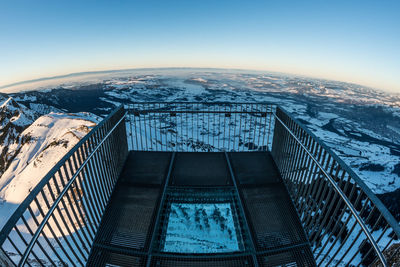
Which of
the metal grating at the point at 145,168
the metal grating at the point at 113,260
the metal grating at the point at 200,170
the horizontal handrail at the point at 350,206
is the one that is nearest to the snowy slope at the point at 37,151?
the metal grating at the point at 145,168

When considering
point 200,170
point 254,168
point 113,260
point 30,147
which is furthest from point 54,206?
point 30,147

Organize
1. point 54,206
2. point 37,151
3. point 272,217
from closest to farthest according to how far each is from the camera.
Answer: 1. point 54,206
2. point 272,217
3. point 37,151

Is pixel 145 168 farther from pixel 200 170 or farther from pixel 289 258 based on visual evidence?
pixel 289 258

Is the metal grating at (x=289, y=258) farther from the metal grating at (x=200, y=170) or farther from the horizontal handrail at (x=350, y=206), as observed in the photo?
the metal grating at (x=200, y=170)

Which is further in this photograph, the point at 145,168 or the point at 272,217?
the point at 145,168

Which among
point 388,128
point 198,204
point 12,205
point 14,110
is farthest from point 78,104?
point 388,128

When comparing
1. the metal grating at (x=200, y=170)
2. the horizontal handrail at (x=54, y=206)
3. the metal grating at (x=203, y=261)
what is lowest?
the metal grating at (x=203, y=261)

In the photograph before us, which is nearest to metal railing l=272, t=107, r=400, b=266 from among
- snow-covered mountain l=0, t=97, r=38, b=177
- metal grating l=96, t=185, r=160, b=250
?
metal grating l=96, t=185, r=160, b=250

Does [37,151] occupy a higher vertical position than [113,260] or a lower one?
lower
